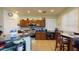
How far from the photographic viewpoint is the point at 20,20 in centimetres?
209

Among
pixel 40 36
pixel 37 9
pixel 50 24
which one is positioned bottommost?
pixel 40 36

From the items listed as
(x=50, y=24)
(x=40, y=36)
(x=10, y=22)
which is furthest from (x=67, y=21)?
(x=10, y=22)

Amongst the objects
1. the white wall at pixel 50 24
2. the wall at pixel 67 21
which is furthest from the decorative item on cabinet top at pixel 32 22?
the wall at pixel 67 21

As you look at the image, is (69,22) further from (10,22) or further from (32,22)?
(10,22)

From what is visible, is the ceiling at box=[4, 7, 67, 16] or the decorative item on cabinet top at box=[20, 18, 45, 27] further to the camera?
the decorative item on cabinet top at box=[20, 18, 45, 27]

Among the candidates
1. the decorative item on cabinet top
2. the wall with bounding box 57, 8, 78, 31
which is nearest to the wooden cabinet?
the decorative item on cabinet top

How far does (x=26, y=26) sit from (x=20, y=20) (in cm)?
17

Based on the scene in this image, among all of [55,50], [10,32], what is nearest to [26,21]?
[10,32]

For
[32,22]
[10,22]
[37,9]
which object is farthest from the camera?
[32,22]

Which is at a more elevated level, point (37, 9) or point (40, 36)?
point (37, 9)

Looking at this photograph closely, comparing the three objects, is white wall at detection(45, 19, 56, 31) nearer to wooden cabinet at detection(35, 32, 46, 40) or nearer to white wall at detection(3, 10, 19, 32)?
wooden cabinet at detection(35, 32, 46, 40)

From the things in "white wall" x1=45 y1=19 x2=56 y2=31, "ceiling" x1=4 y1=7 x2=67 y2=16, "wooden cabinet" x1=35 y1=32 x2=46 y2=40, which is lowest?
"wooden cabinet" x1=35 y1=32 x2=46 y2=40

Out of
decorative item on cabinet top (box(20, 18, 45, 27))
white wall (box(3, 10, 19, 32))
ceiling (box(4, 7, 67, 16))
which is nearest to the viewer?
ceiling (box(4, 7, 67, 16))
